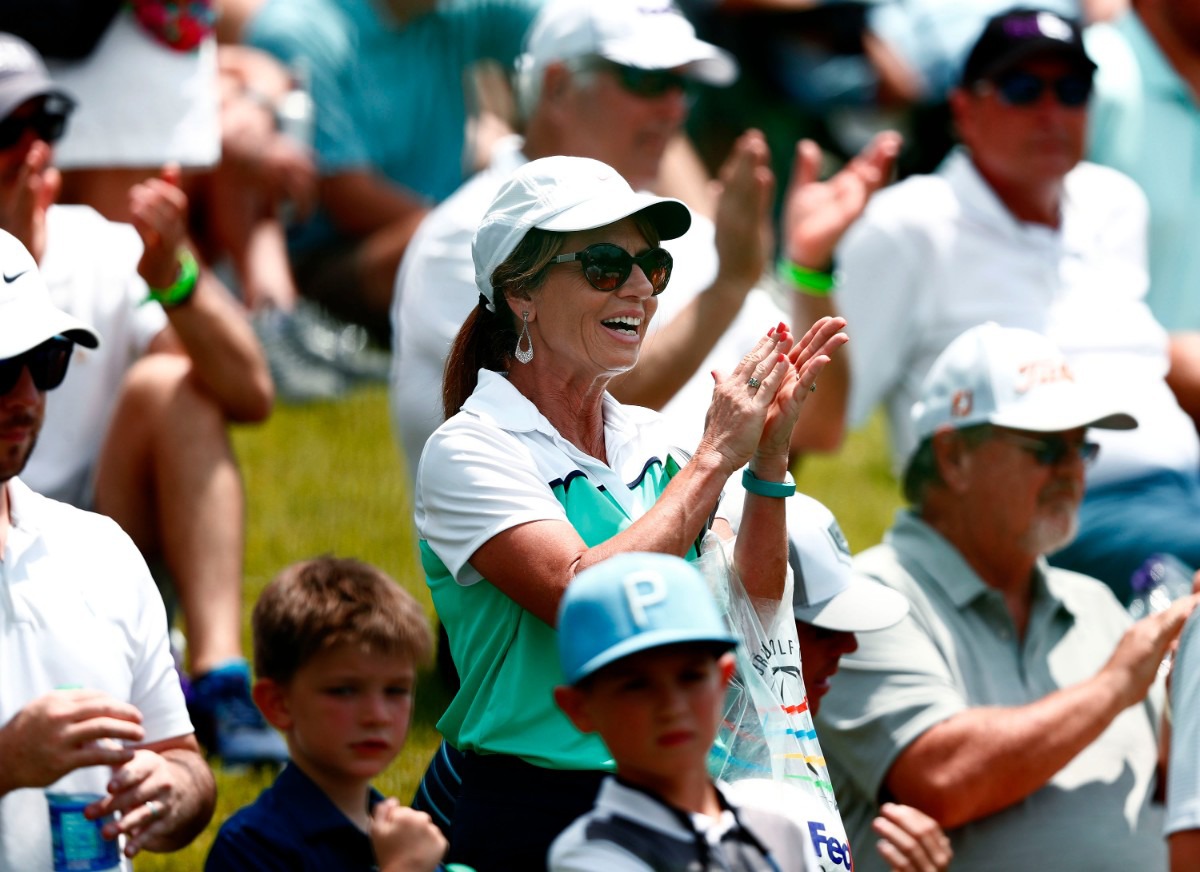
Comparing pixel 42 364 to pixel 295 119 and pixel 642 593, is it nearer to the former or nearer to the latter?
pixel 642 593

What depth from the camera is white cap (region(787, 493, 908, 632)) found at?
3.83 m

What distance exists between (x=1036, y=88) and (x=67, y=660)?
366 cm

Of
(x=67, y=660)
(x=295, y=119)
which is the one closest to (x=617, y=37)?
(x=295, y=119)

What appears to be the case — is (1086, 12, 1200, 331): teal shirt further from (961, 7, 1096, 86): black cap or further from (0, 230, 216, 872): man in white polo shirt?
(0, 230, 216, 872): man in white polo shirt

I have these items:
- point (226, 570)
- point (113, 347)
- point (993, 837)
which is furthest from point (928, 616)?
point (113, 347)

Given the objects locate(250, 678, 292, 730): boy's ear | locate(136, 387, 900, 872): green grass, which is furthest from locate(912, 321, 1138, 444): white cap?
locate(250, 678, 292, 730): boy's ear

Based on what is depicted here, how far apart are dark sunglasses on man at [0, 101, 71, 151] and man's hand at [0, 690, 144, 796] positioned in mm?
1999

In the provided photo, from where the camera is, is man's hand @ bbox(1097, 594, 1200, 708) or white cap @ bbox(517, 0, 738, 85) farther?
white cap @ bbox(517, 0, 738, 85)

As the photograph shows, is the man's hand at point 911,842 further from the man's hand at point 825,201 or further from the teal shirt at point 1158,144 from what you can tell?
the teal shirt at point 1158,144

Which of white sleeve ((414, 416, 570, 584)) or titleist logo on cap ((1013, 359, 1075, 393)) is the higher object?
white sleeve ((414, 416, 570, 584))

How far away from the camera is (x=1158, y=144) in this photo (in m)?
6.95

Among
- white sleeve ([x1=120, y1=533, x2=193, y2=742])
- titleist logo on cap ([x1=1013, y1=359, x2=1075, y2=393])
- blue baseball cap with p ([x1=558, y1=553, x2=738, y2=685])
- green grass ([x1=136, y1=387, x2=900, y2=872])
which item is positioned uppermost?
blue baseball cap with p ([x1=558, y1=553, x2=738, y2=685])

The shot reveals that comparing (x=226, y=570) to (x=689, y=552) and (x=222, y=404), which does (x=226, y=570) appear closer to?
(x=222, y=404)

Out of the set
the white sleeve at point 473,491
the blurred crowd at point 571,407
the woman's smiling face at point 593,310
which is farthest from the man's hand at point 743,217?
the white sleeve at point 473,491
